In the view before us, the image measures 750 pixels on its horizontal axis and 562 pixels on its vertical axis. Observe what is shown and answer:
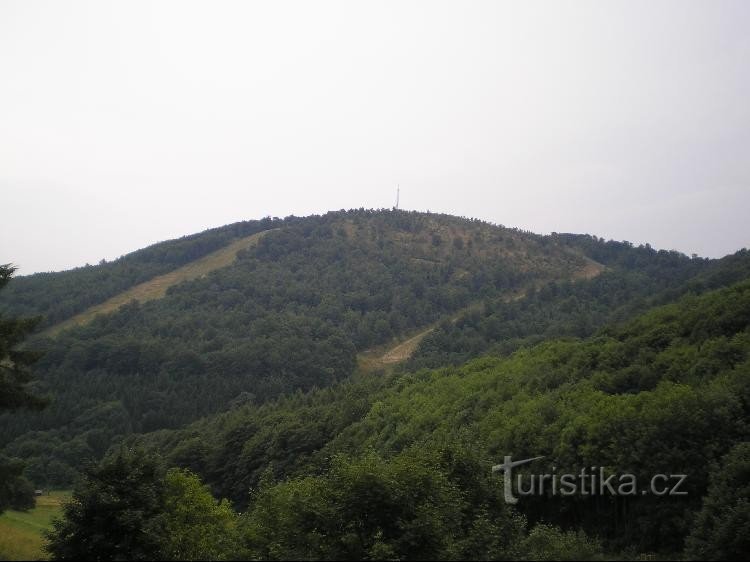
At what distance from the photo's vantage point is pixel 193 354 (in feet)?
454

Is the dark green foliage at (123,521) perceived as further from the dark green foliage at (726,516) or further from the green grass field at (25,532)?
the dark green foliage at (726,516)

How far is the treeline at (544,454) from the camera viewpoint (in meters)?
20.6

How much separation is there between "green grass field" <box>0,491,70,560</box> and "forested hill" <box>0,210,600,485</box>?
33.7 meters

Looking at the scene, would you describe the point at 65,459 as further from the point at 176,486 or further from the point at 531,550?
the point at 531,550

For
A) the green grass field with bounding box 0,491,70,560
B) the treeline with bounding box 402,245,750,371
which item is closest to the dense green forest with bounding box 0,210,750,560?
the treeline with bounding box 402,245,750,371

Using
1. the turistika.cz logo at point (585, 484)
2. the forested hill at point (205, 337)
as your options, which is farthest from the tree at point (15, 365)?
the forested hill at point (205, 337)

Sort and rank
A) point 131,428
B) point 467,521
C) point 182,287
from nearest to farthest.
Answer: point 467,521 → point 131,428 → point 182,287

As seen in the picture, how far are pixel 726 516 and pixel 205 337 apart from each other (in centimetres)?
14211

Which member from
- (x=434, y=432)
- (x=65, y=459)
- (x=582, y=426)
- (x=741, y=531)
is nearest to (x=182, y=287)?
(x=65, y=459)

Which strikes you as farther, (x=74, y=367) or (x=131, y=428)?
(x=74, y=367)

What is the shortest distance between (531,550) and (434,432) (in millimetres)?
29230

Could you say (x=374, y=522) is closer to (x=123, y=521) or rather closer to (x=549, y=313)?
(x=123, y=521)

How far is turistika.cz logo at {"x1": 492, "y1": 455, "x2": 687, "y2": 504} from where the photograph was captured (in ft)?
98.7

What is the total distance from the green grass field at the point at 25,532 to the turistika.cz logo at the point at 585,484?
21.5 meters
